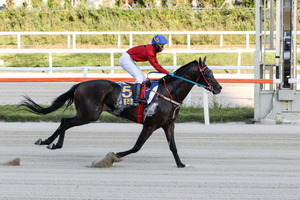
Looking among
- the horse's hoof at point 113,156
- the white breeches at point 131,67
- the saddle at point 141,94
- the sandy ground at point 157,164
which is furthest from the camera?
the white breeches at point 131,67

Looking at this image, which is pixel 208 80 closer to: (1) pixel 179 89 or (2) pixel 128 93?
(1) pixel 179 89

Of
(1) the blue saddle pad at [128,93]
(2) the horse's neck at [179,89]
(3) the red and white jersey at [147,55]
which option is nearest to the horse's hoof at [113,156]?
(1) the blue saddle pad at [128,93]

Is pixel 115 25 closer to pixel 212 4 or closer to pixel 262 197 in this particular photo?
pixel 212 4

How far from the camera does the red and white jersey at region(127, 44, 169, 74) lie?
6492mm

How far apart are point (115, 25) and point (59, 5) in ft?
14.0

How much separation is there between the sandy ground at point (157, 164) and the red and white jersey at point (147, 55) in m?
1.09

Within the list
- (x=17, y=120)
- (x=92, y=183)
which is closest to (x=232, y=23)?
(x=17, y=120)

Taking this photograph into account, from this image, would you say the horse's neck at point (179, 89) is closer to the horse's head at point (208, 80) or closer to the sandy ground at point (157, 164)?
the horse's head at point (208, 80)

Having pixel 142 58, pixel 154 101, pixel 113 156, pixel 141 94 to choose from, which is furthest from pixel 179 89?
pixel 113 156

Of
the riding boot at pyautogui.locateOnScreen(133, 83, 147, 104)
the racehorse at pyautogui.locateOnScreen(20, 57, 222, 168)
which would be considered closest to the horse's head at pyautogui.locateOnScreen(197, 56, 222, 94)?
the racehorse at pyautogui.locateOnScreen(20, 57, 222, 168)

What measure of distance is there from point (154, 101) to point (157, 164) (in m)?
0.71

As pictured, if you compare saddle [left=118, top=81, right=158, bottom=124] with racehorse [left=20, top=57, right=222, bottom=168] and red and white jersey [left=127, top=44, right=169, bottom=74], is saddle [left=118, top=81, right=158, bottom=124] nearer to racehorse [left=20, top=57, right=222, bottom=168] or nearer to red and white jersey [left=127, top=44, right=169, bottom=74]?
racehorse [left=20, top=57, right=222, bottom=168]

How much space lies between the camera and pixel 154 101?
21.5 ft

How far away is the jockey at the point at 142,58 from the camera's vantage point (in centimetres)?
648
